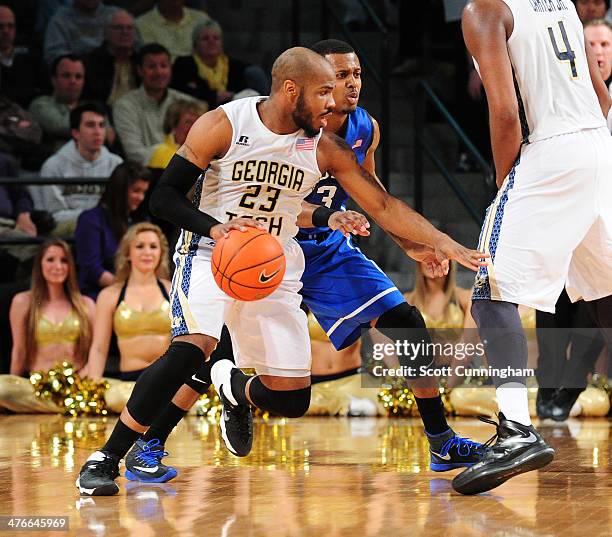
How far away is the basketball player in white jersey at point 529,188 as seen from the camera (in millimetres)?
4348

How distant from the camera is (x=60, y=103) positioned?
9.46 metres

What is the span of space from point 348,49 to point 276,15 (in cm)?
540

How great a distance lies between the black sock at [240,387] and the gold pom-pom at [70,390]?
2.57m

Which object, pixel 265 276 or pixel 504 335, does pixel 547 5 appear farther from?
pixel 265 276

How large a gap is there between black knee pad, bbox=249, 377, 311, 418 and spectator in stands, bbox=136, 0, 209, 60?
530cm

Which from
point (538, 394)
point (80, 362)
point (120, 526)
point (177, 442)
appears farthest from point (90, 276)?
point (120, 526)

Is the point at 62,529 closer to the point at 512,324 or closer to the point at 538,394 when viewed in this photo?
the point at 512,324

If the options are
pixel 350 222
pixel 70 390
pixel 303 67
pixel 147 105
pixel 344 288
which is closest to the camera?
pixel 303 67

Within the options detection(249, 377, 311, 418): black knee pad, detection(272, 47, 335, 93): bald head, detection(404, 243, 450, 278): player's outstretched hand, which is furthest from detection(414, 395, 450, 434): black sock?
detection(272, 47, 335, 93): bald head

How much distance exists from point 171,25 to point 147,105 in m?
1.03

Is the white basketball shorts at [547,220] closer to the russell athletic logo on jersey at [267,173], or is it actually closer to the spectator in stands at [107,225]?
the russell athletic logo on jersey at [267,173]

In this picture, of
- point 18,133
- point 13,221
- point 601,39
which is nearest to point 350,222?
point 601,39

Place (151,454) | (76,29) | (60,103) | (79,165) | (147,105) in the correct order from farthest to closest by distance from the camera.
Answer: (76,29)
(60,103)
(147,105)
(79,165)
(151,454)

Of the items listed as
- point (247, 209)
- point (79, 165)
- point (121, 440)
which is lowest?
point (121, 440)
